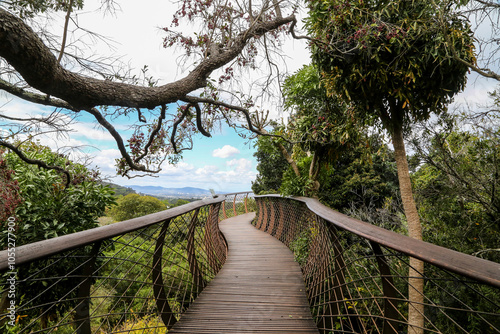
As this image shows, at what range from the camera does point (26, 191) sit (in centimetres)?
361

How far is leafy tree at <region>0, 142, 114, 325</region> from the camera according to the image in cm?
343

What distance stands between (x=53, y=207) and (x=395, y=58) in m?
5.61

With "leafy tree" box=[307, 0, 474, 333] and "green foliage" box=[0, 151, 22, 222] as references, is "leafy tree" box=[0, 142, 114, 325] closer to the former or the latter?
"green foliage" box=[0, 151, 22, 222]

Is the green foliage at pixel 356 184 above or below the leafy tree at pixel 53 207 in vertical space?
above

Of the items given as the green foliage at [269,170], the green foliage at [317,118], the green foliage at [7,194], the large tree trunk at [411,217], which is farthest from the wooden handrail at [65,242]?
the green foliage at [269,170]

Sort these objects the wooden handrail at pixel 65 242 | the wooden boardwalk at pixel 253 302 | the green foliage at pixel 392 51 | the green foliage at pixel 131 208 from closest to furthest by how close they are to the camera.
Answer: the wooden handrail at pixel 65 242
the wooden boardwalk at pixel 253 302
the green foliage at pixel 392 51
the green foliage at pixel 131 208

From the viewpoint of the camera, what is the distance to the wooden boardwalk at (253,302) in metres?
2.03

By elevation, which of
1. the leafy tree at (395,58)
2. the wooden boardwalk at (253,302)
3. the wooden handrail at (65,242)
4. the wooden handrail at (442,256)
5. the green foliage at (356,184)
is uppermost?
the leafy tree at (395,58)

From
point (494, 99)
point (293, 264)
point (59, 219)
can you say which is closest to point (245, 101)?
point (293, 264)

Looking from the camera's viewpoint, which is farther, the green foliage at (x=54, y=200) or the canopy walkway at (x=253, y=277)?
the green foliage at (x=54, y=200)

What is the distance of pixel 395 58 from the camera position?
3928 mm

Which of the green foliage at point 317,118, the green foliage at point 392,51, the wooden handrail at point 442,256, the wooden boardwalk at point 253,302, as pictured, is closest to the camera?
the wooden handrail at point 442,256

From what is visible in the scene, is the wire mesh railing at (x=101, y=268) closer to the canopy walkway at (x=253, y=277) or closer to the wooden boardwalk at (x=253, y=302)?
the canopy walkway at (x=253, y=277)

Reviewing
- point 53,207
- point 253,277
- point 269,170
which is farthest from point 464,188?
point 269,170
